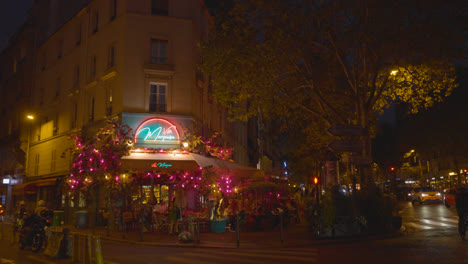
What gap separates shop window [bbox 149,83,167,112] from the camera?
23.7m

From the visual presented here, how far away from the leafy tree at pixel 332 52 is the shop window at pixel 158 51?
4455mm

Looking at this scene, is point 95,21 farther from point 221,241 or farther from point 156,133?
point 221,241

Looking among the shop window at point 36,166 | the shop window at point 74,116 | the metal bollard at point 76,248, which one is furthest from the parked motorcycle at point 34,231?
the shop window at point 36,166

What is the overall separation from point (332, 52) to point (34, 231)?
45.2 feet

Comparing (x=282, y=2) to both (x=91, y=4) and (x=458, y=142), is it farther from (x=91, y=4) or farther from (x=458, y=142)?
(x=458, y=142)

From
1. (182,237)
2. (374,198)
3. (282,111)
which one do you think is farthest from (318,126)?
(182,237)

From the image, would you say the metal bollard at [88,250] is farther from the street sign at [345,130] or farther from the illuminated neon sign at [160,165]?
the illuminated neon sign at [160,165]

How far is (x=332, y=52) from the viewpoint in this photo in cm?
1872

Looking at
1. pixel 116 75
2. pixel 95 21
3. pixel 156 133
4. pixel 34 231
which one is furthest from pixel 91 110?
pixel 34 231

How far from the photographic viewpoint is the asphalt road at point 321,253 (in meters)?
10.2

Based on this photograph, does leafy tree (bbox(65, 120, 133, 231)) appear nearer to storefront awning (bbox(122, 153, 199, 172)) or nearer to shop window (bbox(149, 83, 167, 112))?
storefront awning (bbox(122, 153, 199, 172))

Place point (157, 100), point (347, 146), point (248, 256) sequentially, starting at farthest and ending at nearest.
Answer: point (157, 100), point (347, 146), point (248, 256)

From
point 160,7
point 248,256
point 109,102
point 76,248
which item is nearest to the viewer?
point 76,248

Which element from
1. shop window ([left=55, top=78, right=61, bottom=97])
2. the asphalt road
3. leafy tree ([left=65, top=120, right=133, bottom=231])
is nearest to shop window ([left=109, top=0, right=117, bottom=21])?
leafy tree ([left=65, top=120, right=133, bottom=231])
